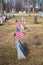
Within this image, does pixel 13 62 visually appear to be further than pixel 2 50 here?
No

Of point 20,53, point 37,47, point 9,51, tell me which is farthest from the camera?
point 37,47

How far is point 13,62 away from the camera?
7.17 metres

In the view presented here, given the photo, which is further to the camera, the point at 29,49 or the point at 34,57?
the point at 29,49

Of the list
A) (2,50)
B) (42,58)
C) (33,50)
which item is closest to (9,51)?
(2,50)

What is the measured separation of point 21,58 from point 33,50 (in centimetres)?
130

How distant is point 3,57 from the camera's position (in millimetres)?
7688

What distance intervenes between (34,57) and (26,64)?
814 mm

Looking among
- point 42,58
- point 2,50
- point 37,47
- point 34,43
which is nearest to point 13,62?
point 42,58

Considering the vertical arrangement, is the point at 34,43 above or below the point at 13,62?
below

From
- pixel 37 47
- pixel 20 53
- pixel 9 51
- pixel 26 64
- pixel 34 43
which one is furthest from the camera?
pixel 34 43

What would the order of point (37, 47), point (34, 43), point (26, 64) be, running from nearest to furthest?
point (26, 64)
point (37, 47)
point (34, 43)

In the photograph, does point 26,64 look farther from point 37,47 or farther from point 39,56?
point 37,47

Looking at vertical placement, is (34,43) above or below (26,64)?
below

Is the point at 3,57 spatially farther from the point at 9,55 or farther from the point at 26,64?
the point at 26,64
